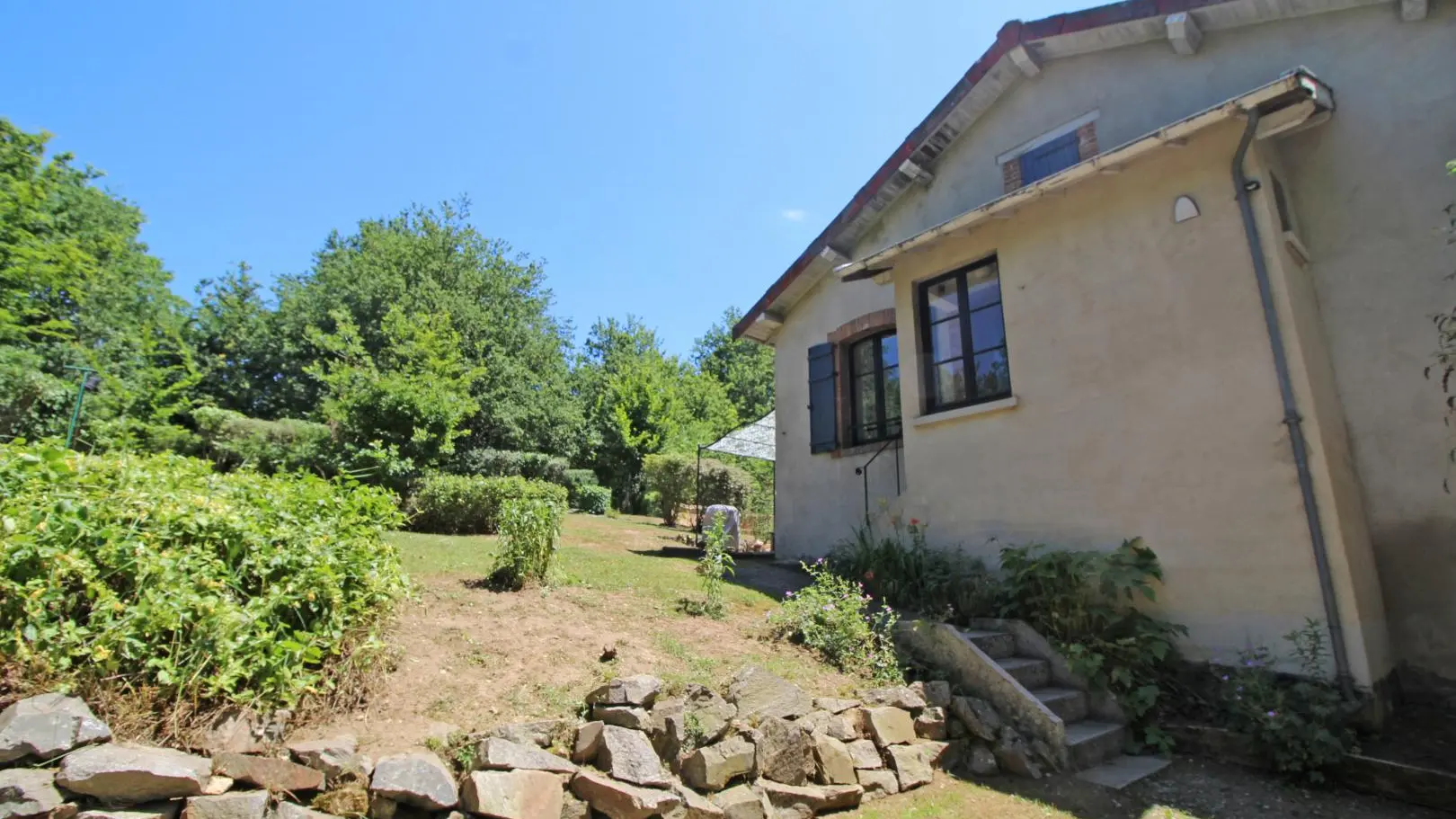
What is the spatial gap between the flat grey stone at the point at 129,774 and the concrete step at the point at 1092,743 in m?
4.67

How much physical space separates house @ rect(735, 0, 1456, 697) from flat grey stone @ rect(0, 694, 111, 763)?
20.1 ft

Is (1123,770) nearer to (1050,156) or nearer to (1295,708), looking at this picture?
(1295,708)

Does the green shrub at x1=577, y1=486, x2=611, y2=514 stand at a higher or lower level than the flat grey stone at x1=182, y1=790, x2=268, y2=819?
higher

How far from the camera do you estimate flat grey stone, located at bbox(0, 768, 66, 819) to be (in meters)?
2.09

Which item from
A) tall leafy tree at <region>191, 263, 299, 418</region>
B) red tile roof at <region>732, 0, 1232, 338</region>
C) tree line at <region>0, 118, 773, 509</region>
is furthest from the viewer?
tall leafy tree at <region>191, 263, 299, 418</region>

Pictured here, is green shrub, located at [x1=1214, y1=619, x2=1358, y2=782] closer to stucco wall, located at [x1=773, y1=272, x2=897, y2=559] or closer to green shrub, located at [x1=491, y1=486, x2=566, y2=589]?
stucco wall, located at [x1=773, y1=272, x2=897, y2=559]

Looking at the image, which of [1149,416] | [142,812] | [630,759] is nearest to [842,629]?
[630,759]

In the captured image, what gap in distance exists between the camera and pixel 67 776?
7.23 feet

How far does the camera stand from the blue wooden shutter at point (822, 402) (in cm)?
853

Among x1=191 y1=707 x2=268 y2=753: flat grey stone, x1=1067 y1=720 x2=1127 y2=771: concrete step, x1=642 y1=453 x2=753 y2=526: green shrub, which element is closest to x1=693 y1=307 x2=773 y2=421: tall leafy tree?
x1=642 y1=453 x2=753 y2=526: green shrub

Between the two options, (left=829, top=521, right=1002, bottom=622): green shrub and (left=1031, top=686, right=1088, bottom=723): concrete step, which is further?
(left=829, top=521, right=1002, bottom=622): green shrub

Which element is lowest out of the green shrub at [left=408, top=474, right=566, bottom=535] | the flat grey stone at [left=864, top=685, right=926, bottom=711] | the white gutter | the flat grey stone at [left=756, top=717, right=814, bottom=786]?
the flat grey stone at [left=756, top=717, right=814, bottom=786]

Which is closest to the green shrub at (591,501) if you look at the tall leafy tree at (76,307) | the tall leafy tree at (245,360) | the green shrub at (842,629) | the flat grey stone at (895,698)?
the tall leafy tree at (76,307)

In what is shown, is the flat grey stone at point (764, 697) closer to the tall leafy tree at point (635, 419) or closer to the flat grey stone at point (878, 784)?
the flat grey stone at point (878, 784)
